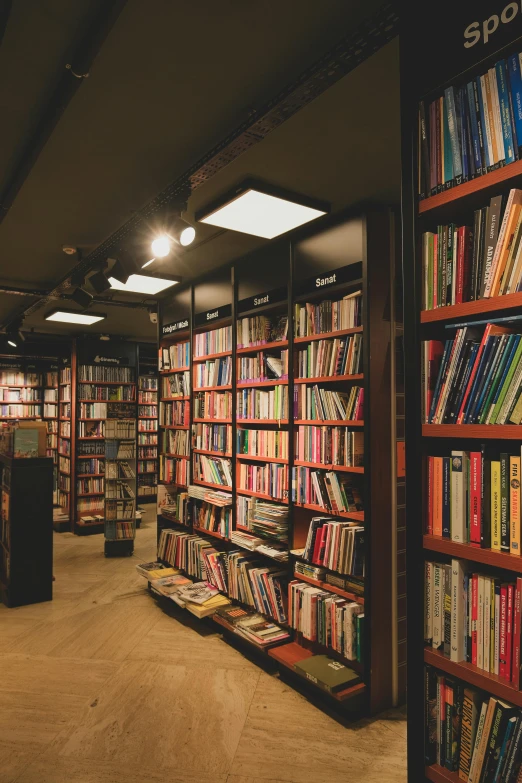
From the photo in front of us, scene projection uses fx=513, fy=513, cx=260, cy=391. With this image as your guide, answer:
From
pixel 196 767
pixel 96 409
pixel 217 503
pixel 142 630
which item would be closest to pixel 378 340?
pixel 217 503

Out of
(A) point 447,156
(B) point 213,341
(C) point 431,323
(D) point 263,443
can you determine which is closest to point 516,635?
(C) point 431,323

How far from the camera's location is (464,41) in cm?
141

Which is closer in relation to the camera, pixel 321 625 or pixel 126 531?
pixel 321 625

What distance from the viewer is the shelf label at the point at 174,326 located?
508 cm

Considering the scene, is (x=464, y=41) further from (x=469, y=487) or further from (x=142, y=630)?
(x=142, y=630)

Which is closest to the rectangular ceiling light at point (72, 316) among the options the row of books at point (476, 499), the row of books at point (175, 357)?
the row of books at point (175, 357)

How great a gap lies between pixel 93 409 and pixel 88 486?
1186 mm

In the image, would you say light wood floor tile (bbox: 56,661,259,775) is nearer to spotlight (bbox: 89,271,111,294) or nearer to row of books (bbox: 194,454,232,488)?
row of books (bbox: 194,454,232,488)

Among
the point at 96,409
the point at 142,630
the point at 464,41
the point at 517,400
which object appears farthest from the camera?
the point at 96,409

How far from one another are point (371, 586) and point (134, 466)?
14.2 ft

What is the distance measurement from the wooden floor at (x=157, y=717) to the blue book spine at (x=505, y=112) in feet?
8.84

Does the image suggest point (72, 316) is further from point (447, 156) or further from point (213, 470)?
point (447, 156)

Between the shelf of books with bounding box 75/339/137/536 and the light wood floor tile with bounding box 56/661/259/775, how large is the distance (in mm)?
4562

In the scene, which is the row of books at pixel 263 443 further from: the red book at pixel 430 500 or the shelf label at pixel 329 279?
the red book at pixel 430 500
